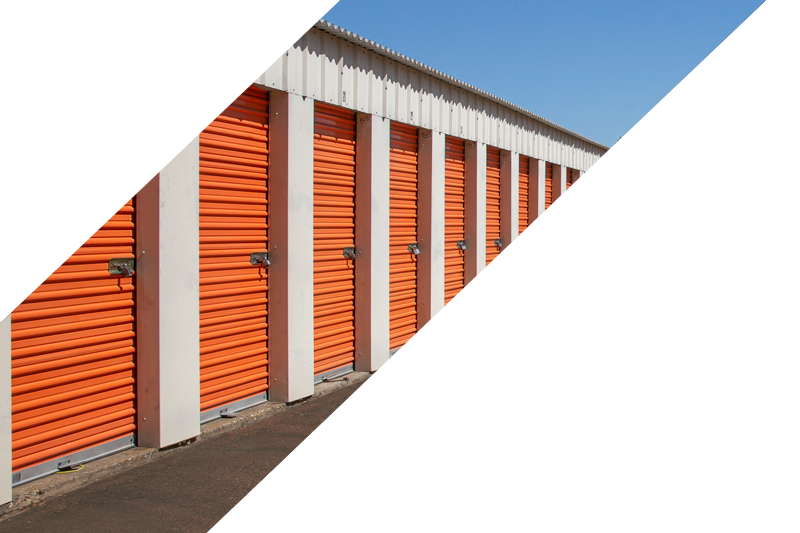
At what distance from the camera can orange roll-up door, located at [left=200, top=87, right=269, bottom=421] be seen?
6965 mm

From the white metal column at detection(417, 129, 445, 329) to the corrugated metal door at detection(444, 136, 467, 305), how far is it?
70 centimetres

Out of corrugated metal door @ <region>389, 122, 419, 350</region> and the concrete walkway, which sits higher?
corrugated metal door @ <region>389, 122, 419, 350</region>

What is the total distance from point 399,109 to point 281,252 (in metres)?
3.46

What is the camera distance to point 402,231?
10859 mm

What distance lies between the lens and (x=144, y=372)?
20.1 ft

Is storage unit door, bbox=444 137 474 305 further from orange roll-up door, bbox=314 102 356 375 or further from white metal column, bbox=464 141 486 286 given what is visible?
orange roll-up door, bbox=314 102 356 375

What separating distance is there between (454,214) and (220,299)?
6.35m

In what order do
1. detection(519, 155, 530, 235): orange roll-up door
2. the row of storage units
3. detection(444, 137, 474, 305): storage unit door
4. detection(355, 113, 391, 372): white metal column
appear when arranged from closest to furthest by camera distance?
the row of storage units
detection(355, 113, 391, 372): white metal column
detection(444, 137, 474, 305): storage unit door
detection(519, 155, 530, 235): orange roll-up door

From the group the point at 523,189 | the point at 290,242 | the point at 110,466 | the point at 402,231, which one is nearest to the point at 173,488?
the point at 110,466

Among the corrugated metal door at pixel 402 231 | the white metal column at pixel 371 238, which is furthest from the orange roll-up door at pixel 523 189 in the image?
the white metal column at pixel 371 238

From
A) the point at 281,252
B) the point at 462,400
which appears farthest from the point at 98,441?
the point at 462,400

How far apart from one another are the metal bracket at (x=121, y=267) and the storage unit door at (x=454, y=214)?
6.88m

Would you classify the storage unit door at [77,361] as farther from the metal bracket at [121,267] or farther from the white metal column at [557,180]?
the white metal column at [557,180]

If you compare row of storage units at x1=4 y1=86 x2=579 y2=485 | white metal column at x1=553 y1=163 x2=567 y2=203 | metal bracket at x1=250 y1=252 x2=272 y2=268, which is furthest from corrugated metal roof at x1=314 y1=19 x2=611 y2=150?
white metal column at x1=553 y1=163 x2=567 y2=203
